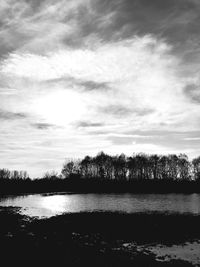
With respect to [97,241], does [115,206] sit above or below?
below

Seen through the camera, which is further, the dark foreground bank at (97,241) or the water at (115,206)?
the water at (115,206)

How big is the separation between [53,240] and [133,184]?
144911 millimetres

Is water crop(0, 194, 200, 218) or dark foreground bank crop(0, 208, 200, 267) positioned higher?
dark foreground bank crop(0, 208, 200, 267)

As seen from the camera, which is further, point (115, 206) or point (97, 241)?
point (115, 206)

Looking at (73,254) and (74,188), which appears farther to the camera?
(74,188)

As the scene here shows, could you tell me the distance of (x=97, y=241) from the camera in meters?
28.9

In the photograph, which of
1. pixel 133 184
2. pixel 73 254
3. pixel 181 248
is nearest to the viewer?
pixel 73 254

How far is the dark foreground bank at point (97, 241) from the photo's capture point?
68.8ft

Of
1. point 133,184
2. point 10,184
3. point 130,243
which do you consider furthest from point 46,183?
point 130,243

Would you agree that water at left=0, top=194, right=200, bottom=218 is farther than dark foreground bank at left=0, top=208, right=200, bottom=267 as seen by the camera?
Yes

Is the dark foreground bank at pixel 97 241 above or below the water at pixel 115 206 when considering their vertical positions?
above

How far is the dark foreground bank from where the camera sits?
20984mm

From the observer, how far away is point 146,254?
23500 millimetres

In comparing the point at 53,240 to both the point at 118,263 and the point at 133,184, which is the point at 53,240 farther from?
the point at 133,184
